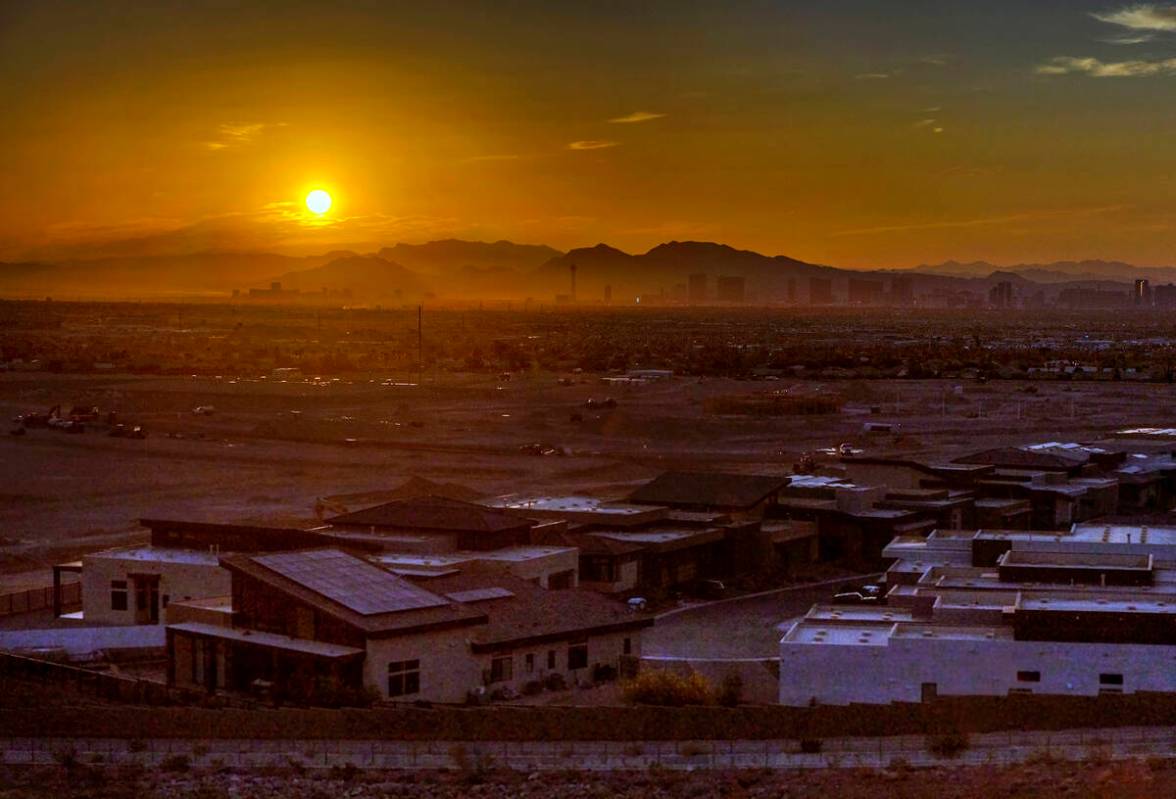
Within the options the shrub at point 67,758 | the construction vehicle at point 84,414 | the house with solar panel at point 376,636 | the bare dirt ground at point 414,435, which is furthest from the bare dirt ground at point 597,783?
the construction vehicle at point 84,414

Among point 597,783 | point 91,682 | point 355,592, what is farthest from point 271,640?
point 597,783

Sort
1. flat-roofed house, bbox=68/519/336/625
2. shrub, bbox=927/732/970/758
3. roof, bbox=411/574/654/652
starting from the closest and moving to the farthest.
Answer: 1. shrub, bbox=927/732/970/758
2. roof, bbox=411/574/654/652
3. flat-roofed house, bbox=68/519/336/625

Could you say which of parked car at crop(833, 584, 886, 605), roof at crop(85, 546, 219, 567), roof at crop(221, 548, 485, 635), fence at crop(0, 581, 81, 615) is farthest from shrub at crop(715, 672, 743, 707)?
fence at crop(0, 581, 81, 615)

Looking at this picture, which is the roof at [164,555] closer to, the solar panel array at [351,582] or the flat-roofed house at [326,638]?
the solar panel array at [351,582]

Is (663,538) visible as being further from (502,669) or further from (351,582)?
(351,582)

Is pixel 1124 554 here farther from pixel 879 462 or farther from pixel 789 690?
pixel 879 462

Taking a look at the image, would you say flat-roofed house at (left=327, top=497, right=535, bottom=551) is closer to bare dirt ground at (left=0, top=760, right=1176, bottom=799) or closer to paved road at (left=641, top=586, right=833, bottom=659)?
paved road at (left=641, top=586, right=833, bottom=659)

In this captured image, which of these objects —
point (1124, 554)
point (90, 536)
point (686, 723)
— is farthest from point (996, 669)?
point (90, 536)
